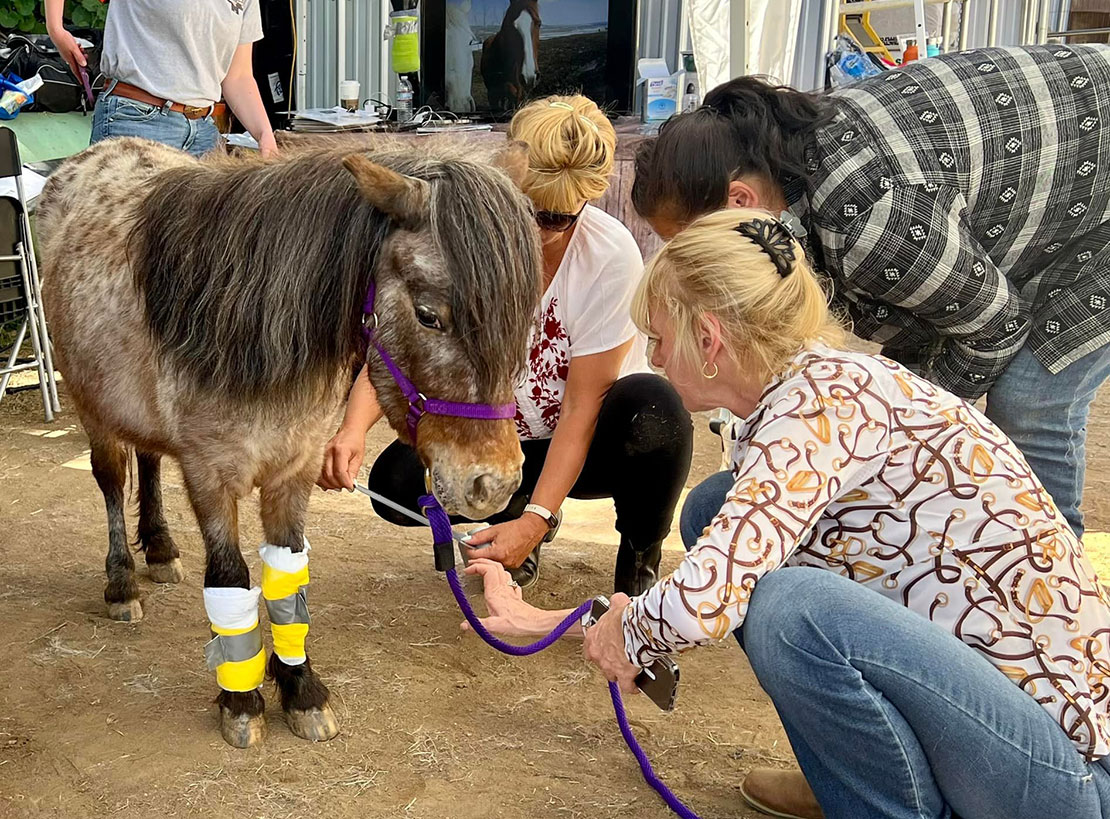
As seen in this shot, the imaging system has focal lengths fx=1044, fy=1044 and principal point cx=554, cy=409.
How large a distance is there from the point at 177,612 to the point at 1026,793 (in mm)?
2467

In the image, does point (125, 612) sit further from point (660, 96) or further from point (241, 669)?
point (660, 96)

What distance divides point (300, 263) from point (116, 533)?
62.4 inches

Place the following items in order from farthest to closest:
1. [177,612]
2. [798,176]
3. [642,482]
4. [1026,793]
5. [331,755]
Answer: [177,612], [642,482], [331,755], [798,176], [1026,793]

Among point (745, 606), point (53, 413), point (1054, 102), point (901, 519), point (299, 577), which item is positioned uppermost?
point (1054, 102)

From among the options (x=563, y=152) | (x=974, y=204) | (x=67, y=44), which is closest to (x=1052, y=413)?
(x=974, y=204)

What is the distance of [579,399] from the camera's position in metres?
2.72

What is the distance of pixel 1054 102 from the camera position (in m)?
2.31

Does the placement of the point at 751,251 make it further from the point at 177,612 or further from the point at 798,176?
the point at 177,612

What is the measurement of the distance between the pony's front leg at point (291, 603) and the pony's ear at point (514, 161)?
0.87 meters

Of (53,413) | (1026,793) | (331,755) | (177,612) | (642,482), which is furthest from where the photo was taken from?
(53,413)

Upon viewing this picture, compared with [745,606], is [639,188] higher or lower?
higher

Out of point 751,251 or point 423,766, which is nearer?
point 751,251

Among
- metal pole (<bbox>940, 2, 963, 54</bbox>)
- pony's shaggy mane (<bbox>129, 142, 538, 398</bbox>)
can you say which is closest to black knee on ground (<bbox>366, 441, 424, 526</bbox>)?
pony's shaggy mane (<bbox>129, 142, 538, 398</bbox>)

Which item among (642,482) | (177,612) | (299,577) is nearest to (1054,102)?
(642,482)
